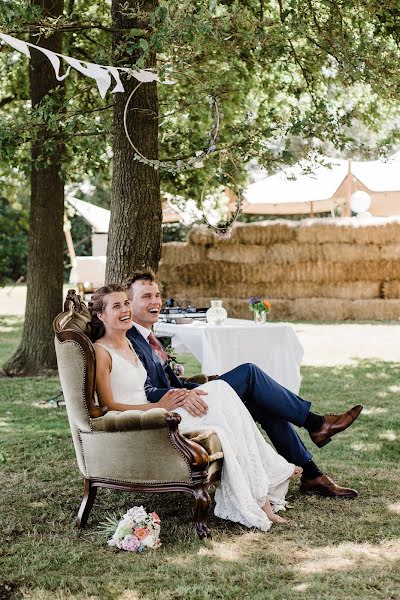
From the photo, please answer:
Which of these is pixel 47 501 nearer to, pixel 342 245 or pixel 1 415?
pixel 1 415

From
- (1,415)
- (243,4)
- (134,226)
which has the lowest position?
(1,415)

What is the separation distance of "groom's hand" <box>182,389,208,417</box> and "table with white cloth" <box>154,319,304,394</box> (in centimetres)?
258

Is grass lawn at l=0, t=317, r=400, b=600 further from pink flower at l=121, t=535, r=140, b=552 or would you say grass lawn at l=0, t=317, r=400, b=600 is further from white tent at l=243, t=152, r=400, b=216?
white tent at l=243, t=152, r=400, b=216

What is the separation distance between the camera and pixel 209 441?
15.5 ft

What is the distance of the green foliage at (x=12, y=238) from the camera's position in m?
3.96

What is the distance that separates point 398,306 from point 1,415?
10940mm

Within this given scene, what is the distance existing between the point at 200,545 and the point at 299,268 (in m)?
14.3

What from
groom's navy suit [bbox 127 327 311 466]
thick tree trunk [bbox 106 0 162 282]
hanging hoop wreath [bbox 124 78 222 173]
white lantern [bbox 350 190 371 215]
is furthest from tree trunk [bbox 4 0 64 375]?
white lantern [bbox 350 190 371 215]

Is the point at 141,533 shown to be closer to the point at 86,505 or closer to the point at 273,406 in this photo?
the point at 86,505

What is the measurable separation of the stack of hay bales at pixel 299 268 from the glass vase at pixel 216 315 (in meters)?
10.1

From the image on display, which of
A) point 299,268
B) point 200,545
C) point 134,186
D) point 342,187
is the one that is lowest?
point 200,545

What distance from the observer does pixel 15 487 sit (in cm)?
573

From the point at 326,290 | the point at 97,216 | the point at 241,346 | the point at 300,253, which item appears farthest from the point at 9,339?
the point at 241,346

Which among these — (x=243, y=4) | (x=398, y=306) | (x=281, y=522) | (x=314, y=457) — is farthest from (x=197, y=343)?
(x=398, y=306)
